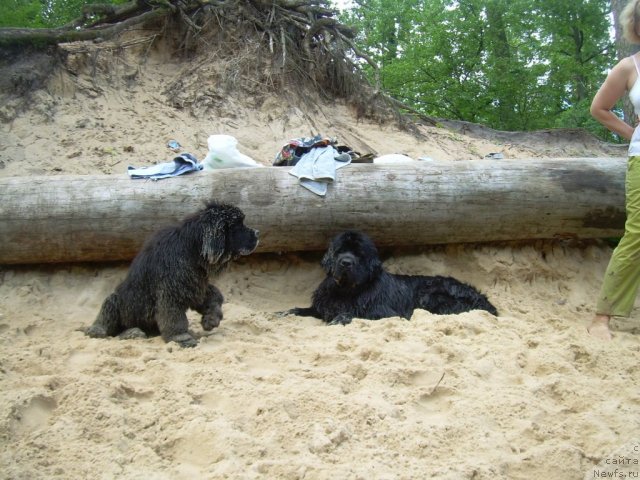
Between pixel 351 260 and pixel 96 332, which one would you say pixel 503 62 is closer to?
pixel 351 260

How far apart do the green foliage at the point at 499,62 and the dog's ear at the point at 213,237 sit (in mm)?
12211

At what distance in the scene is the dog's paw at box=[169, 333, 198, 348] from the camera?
4566 mm

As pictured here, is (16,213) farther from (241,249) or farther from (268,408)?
(268,408)

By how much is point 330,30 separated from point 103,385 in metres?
7.83

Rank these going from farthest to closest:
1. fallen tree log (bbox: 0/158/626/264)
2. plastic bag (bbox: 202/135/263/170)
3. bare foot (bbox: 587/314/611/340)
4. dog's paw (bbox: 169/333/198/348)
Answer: plastic bag (bbox: 202/135/263/170) < fallen tree log (bbox: 0/158/626/264) < bare foot (bbox: 587/314/611/340) < dog's paw (bbox: 169/333/198/348)

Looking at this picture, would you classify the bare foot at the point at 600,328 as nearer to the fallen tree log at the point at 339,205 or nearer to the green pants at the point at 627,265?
the green pants at the point at 627,265

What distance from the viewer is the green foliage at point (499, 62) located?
15414 millimetres

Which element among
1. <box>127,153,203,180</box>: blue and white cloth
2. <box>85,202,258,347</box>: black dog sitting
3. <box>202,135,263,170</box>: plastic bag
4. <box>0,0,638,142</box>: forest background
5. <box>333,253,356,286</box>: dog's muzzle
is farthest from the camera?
<box>0,0,638,142</box>: forest background

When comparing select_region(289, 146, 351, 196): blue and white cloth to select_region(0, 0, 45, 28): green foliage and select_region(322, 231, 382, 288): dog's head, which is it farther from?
select_region(0, 0, 45, 28): green foliage

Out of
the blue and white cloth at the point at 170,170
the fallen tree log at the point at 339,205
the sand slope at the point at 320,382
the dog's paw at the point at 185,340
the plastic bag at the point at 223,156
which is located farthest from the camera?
the plastic bag at the point at 223,156

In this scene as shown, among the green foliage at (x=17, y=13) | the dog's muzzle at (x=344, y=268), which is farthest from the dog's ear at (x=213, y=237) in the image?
the green foliage at (x=17, y=13)

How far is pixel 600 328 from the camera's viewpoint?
5.04 meters

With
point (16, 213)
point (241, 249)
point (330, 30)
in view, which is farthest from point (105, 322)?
point (330, 30)

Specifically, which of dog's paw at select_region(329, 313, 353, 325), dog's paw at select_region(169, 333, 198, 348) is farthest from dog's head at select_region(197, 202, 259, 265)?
dog's paw at select_region(329, 313, 353, 325)
